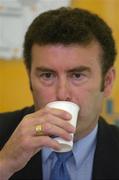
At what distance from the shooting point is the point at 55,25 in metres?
1.05

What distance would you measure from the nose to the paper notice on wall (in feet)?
2.14

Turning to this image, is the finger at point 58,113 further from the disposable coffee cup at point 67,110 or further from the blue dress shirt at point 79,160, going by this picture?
the blue dress shirt at point 79,160

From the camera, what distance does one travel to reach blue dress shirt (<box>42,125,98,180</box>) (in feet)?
3.64

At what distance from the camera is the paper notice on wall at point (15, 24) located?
1.61 m

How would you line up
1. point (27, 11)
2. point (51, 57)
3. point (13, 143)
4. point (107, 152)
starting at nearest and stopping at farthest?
point (13, 143) < point (51, 57) < point (107, 152) < point (27, 11)

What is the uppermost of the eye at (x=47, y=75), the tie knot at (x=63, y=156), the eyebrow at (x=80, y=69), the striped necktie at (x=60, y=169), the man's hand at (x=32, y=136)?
the eyebrow at (x=80, y=69)

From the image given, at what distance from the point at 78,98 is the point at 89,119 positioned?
0.08 metres

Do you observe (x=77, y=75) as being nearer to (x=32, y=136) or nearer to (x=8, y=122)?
(x=32, y=136)

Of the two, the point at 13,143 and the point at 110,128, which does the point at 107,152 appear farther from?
the point at 13,143

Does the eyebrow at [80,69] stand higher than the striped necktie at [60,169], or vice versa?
the eyebrow at [80,69]

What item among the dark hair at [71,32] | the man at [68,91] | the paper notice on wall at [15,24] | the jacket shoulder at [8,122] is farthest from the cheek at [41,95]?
the paper notice on wall at [15,24]

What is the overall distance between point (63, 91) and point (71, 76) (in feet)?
0.22

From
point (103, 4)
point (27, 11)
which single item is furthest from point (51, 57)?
point (103, 4)

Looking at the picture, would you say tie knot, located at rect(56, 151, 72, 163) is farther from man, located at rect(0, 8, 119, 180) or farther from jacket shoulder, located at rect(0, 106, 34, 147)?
jacket shoulder, located at rect(0, 106, 34, 147)
